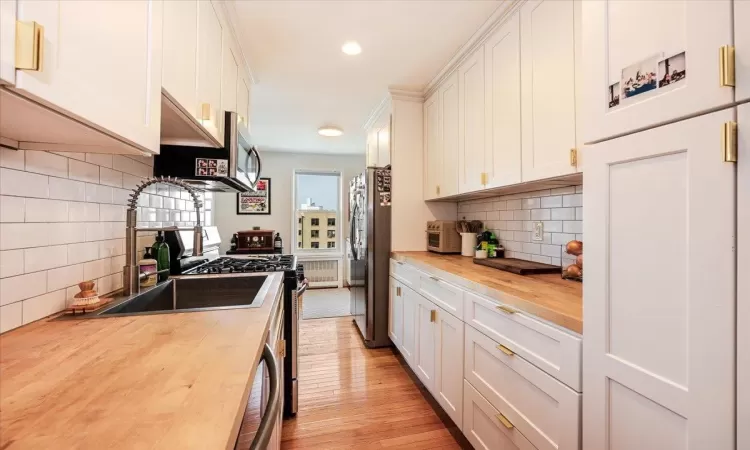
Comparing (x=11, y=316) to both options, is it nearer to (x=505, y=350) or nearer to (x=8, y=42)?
(x=8, y=42)

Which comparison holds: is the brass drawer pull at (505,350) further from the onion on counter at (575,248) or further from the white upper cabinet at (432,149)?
the white upper cabinet at (432,149)

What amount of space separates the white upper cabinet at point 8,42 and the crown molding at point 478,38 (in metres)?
2.07

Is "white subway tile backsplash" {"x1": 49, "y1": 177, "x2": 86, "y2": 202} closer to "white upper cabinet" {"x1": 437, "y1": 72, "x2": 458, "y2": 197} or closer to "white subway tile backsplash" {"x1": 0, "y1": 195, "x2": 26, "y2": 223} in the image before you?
"white subway tile backsplash" {"x1": 0, "y1": 195, "x2": 26, "y2": 223}

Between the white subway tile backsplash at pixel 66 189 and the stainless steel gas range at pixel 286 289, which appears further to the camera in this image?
the stainless steel gas range at pixel 286 289

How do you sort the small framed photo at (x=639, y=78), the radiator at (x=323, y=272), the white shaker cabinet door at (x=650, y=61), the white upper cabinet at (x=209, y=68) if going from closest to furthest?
the white shaker cabinet door at (x=650, y=61), the small framed photo at (x=639, y=78), the white upper cabinet at (x=209, y=68), the radiator at (x=323, y=272)

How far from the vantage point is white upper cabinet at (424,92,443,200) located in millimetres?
2865

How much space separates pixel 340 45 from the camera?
2330 mm

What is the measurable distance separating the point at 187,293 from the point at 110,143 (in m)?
0.90

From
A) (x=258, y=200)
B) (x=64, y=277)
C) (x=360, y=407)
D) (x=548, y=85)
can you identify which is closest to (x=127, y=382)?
(x=64, y=277)

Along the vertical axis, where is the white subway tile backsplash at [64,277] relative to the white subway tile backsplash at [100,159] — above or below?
below

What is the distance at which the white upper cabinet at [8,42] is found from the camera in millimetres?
466

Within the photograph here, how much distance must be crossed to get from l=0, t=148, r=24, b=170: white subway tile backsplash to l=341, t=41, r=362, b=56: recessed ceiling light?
6.33 feet

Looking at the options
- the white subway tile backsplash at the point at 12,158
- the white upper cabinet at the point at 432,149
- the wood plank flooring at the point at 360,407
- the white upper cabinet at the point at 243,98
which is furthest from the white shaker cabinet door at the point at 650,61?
the white upper cabinet at the point at 243,98

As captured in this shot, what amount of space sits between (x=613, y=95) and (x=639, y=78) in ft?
0.22
